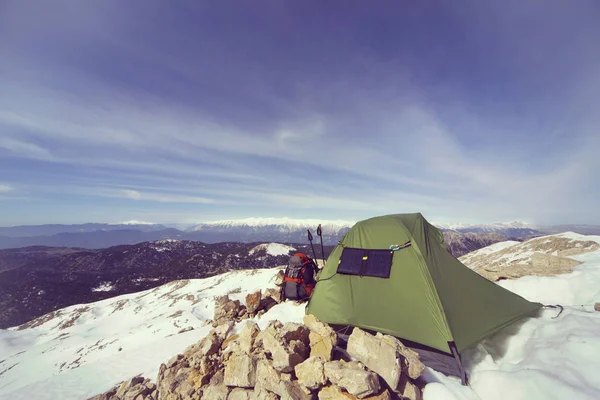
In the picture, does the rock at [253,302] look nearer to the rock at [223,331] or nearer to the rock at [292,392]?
the rock at [223,331]

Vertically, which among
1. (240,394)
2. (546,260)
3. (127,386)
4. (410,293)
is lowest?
(127,386)

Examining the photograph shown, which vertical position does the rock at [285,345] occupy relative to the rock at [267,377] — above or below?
above

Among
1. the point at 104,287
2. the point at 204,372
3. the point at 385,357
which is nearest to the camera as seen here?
the point at 385,357

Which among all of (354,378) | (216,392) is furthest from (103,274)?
(354,378)

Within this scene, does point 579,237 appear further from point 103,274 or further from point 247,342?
point 103,274

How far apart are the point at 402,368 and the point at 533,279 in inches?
441

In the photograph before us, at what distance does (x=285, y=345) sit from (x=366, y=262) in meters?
4.18

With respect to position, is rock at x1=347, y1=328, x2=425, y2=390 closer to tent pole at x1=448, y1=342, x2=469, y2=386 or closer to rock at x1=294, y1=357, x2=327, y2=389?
rock at x1=294, y1=357, x2=327, y2=389

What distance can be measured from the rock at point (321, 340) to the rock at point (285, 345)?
0.81 feet

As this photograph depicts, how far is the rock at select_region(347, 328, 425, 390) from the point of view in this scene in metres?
5.40

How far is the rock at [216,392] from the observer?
645cm

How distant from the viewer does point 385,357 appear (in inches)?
222

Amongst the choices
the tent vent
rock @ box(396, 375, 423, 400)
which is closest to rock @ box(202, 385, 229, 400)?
rock @ box(396, 375, 423, 400)

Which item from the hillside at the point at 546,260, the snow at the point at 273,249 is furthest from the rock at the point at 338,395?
the snow at the point at 273,249
